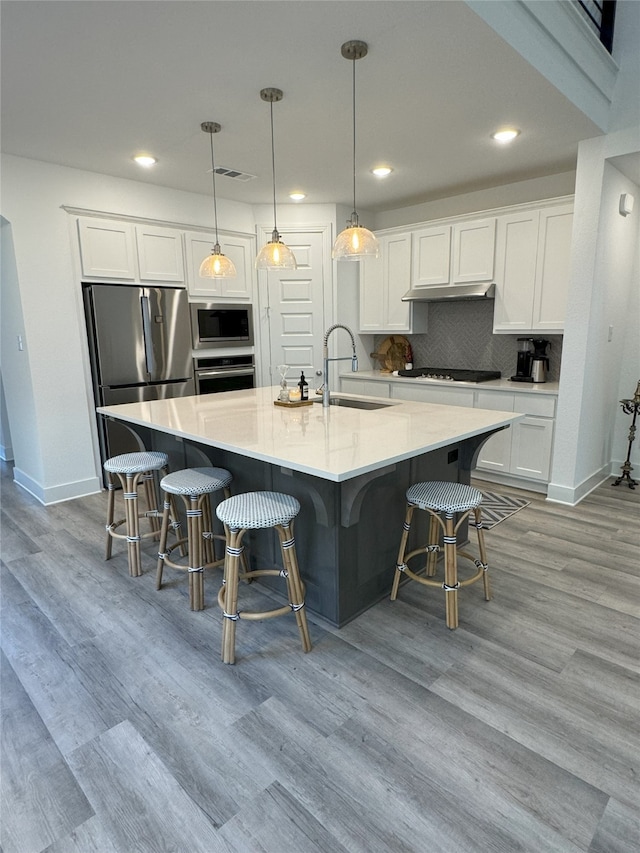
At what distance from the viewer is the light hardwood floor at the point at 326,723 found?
134 centimetres

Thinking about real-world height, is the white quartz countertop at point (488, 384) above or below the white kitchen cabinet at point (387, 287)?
below

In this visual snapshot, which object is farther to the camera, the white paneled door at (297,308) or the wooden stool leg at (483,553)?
the white paneled door at (297,308)

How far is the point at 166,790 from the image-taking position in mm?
1448

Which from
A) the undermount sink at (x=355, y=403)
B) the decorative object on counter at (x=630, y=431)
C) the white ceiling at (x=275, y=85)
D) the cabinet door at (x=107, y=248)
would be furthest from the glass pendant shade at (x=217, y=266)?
the decorative object on counter at (x=630, y=431)

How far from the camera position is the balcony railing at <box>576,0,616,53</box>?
9.90 feet

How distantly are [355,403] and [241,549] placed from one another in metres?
1.49

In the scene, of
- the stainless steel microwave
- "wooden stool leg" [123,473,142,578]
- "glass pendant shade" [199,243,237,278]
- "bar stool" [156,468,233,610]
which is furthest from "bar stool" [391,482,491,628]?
the stainless steel microwave

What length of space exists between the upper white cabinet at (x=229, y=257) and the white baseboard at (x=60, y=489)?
1.95m

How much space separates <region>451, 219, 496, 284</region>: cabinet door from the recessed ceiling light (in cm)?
87

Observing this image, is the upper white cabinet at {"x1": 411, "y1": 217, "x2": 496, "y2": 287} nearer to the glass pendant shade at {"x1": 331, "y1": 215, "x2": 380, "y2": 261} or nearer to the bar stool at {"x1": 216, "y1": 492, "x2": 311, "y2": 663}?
the glass pendant shade at {"x1": 331, "y1": 215, "x2": 380, "y2": 261}

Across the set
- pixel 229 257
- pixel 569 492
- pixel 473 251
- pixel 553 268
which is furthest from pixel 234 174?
pixel 569 492

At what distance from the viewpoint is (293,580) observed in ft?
6.63

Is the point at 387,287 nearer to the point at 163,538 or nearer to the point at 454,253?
the point at 454,253

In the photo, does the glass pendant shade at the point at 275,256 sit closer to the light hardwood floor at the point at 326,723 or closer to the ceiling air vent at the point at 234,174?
the ceiling air vent at the point at 234,174
